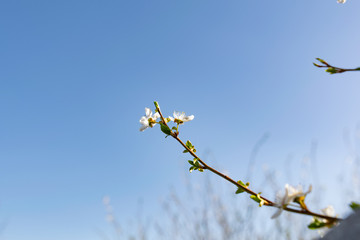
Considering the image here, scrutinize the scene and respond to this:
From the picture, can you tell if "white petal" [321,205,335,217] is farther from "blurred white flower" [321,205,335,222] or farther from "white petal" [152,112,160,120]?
"white petal" [152,112,160,120]

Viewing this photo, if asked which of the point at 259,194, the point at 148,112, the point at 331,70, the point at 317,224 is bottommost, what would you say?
the point at 317,224

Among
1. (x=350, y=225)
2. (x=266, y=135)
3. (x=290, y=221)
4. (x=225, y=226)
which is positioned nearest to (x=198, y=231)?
(x=225, y=226)

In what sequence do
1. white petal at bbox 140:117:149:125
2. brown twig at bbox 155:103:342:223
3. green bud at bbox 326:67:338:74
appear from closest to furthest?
1. brown twig at bbox 155:103:342:223
2. green bud at bbox 326:67:338:74
3. white petal at bbox 140:117:149:125

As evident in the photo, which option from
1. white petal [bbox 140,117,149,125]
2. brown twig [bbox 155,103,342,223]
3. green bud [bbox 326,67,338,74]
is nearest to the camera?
brown twig [bbox 155,103,342,223]

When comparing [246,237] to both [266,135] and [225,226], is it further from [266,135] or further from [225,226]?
[266,135]

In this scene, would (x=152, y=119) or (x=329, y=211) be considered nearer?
(x=329, y=211)

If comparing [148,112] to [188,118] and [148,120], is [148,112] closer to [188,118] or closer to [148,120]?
[148,120]

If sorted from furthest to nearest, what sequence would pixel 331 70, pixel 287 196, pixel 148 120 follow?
pixel 148 120 < pixel 331 70 < pixel 287 196

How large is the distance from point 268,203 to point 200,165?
0.23m

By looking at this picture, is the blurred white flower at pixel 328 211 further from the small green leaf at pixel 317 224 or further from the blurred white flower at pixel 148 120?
the blurred white flower at pixel 148 120

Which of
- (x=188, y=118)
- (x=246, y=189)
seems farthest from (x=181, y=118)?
(x=246, y=189)

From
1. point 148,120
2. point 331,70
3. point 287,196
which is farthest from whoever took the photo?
point 148,120

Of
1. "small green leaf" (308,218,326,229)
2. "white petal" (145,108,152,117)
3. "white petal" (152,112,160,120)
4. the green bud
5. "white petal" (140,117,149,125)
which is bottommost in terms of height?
"small green leaf" (308,218,326,229)

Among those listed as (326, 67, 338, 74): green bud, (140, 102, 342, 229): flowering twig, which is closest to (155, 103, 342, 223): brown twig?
(140, 102, 342, 229): flowering twig
